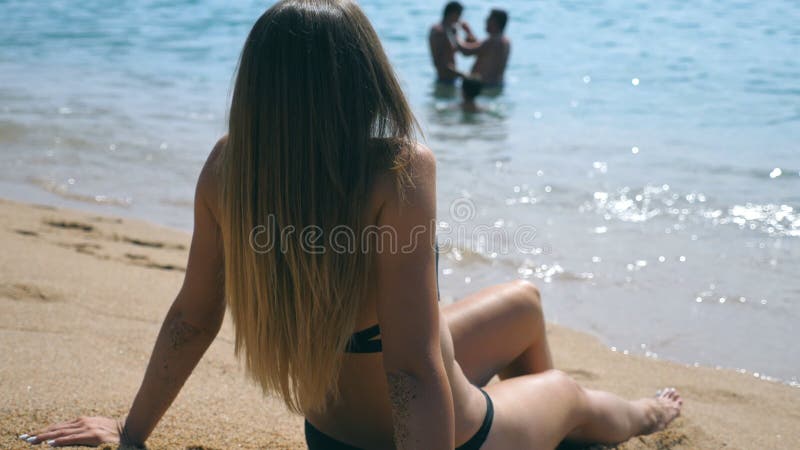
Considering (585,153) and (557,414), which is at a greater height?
(557,414)

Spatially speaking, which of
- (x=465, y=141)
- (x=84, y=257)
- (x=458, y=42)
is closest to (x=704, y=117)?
(x=465, y=141)

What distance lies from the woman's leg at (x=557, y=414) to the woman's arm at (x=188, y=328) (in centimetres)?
74

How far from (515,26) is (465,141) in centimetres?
772

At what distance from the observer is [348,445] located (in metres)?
1.96

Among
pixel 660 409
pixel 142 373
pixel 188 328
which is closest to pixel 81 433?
pixel 188 328

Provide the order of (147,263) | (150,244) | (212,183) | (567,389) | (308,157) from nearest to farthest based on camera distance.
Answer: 1. (308,157)
2. (212,183)
3. (567,389)
4. (147,263)
5. (150,244)

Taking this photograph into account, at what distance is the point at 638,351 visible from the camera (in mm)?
3646

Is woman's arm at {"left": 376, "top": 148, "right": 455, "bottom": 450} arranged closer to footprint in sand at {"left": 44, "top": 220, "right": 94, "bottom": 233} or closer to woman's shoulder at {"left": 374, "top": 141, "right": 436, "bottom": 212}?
woman's shoulder at {"left": 374, "top": 141, "right": 436, "bottom": 212}

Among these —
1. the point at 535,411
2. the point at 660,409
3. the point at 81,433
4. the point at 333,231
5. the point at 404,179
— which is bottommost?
the point at 660,409

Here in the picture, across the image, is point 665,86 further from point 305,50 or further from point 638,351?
point 305,50

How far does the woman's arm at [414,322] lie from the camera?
1648 mm

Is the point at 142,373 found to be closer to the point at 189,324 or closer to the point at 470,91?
the point at 189,324

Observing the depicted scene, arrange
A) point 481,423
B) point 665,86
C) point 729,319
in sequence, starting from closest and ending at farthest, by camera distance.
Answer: point 481,423, point 729,319, point 665,86

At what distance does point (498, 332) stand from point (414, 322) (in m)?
0.79
